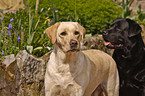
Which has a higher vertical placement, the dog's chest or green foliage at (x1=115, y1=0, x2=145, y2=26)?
green foliage at (x1=115, y1=0, x2=145, y2=26)

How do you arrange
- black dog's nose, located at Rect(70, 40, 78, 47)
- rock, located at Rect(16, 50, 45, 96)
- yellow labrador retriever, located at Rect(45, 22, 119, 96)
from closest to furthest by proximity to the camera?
black dog's nose, located at Rect(70, 40, 78, 47)
yellow labrador retriever, located at Rect(45, 22, 119, 96)
rock, located at Rect(16, 50, 45, 96)

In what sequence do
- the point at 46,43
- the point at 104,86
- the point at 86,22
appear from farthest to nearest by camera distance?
1. the point at 86,22
2. the point at 46,43
3. the point at 104,86

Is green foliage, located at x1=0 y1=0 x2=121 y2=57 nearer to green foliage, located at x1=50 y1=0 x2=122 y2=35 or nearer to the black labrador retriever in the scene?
green foliage, located at x1=50 y1=0 x2=122 y2=35

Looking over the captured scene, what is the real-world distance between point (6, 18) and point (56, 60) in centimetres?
336

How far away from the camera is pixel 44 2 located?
25.5 feet

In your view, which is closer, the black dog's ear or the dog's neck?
the dog's neck

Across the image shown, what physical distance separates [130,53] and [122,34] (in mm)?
421

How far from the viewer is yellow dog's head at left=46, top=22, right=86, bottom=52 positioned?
138 inches

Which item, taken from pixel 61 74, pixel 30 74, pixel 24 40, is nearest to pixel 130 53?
pixel 61 74

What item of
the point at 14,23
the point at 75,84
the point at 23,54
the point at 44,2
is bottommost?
the point at 75,84

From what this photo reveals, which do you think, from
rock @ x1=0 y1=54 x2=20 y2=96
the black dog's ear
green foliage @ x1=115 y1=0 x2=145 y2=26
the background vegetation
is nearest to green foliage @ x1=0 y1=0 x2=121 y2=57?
the background vegetation

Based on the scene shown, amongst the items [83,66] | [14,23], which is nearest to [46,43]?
[14,23]

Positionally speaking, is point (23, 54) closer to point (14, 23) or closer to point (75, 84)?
point (75, 84)

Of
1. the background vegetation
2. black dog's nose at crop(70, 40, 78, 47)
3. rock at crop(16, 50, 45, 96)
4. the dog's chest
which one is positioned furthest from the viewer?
the background vegetation
